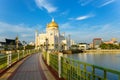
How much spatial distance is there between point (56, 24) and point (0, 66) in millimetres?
108394

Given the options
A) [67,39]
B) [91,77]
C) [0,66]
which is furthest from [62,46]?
[91,77]

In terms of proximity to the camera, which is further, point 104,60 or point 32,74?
point 104,60

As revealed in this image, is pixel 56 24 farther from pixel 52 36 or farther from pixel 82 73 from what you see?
pixel 82 73

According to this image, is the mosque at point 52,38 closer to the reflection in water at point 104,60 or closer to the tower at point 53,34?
the tower at point 53,34

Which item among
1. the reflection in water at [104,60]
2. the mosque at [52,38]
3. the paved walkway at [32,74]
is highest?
the mosque at [52,38]

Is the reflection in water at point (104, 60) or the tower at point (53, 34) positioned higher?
the tower at point (53, 34)

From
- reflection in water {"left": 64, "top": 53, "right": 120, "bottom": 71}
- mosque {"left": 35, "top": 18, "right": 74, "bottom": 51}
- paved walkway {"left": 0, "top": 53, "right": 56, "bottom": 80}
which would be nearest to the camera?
paved walkway {"left": 0, "top": 53, "right": 56, "bottom": 80}

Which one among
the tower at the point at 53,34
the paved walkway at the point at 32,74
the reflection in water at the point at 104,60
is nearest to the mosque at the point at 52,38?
the tower at the point at 53,34

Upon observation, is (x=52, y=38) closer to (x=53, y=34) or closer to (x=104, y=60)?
(x=53, y=34)

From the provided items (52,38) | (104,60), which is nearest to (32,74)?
(104,60)

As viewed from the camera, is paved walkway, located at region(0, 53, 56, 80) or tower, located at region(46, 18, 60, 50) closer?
paved walkway, located at region(0, 53, 56, 80)

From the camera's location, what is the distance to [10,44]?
375 ft

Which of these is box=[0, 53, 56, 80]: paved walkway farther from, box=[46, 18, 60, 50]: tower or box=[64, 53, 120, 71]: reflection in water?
A: box=[46, 18, 60, 50]: tower

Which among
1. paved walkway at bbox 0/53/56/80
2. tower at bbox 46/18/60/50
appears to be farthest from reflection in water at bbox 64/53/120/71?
tower at bbox 46/18/60/50
